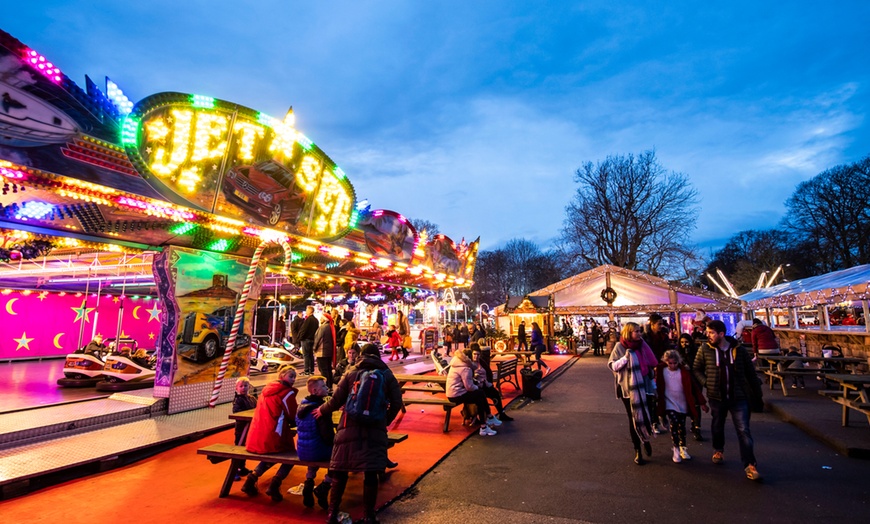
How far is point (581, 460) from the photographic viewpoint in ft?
17.5

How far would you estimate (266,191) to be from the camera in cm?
852

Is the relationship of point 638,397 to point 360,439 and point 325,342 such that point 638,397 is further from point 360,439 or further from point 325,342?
point 325,342

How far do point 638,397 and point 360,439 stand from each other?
3.34 meters

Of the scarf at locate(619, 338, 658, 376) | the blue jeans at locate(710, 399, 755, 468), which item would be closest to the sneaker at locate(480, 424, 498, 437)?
the scarf at locate(619, 338, 658, 376)

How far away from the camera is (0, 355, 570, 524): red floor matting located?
13.0ft

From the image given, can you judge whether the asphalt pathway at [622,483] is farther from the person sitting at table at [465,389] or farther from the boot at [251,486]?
the boot at [251,486]

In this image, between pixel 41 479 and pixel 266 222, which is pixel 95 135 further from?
pixel 41 479

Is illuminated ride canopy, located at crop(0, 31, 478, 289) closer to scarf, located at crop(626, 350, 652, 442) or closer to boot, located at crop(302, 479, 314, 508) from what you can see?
boot, located at crop(302, 479, 314, 508)

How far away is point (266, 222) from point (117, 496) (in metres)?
5.24

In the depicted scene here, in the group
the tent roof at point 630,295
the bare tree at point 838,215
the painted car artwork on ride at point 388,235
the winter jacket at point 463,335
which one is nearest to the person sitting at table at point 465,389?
the painted car artwork on ride at point 388,235

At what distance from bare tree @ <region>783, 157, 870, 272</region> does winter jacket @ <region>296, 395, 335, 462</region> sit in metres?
36.6

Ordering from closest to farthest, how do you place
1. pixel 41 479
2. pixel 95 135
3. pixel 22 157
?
1. pixel 41 479
2. pixel 22 157
3. pixel 95 135

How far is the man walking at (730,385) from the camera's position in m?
4.61

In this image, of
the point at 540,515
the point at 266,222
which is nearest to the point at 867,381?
the point at 540,515
